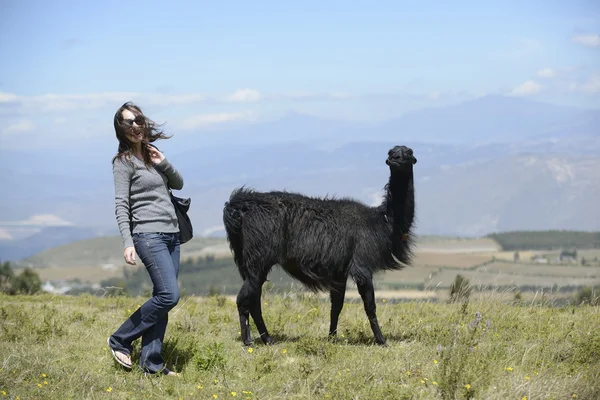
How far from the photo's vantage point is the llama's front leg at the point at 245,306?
307 inches

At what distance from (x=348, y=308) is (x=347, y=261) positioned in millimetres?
2508

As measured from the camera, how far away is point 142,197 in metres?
6.43

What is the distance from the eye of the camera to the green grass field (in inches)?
235

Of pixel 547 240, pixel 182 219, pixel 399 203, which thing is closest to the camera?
pixel 182 219

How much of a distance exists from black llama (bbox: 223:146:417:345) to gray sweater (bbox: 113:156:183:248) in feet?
4.62

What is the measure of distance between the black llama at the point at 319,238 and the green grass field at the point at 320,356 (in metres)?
0.65

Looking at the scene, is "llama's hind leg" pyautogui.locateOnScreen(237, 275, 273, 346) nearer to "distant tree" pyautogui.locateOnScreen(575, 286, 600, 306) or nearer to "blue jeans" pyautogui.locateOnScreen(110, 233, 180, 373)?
"blue jeans" pyautogui.locateOnScreen(110, 233, 180, 373)

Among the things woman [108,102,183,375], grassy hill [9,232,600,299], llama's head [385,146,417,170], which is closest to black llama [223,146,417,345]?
llama's head [385,146,417,170]

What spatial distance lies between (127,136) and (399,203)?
3.42 meters

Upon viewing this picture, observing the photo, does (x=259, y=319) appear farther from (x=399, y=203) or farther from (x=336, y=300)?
(x=399, y=203)

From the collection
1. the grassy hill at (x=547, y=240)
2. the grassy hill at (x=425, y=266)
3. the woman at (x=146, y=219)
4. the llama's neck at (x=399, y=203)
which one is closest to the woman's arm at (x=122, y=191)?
the woman at (x=146, y=219)

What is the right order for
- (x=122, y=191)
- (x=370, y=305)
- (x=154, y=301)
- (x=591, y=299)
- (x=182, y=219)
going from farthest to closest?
1. (x=591, y=299)
2. (x=370, y=305)
3. (x=182, y=219)
4. (x=154, y=301)
5. (x=122, y=191)

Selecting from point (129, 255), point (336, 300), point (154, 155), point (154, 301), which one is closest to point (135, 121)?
point (154, 155)

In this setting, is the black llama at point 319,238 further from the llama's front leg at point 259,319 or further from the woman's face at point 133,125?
the woman's face at point 133,125
